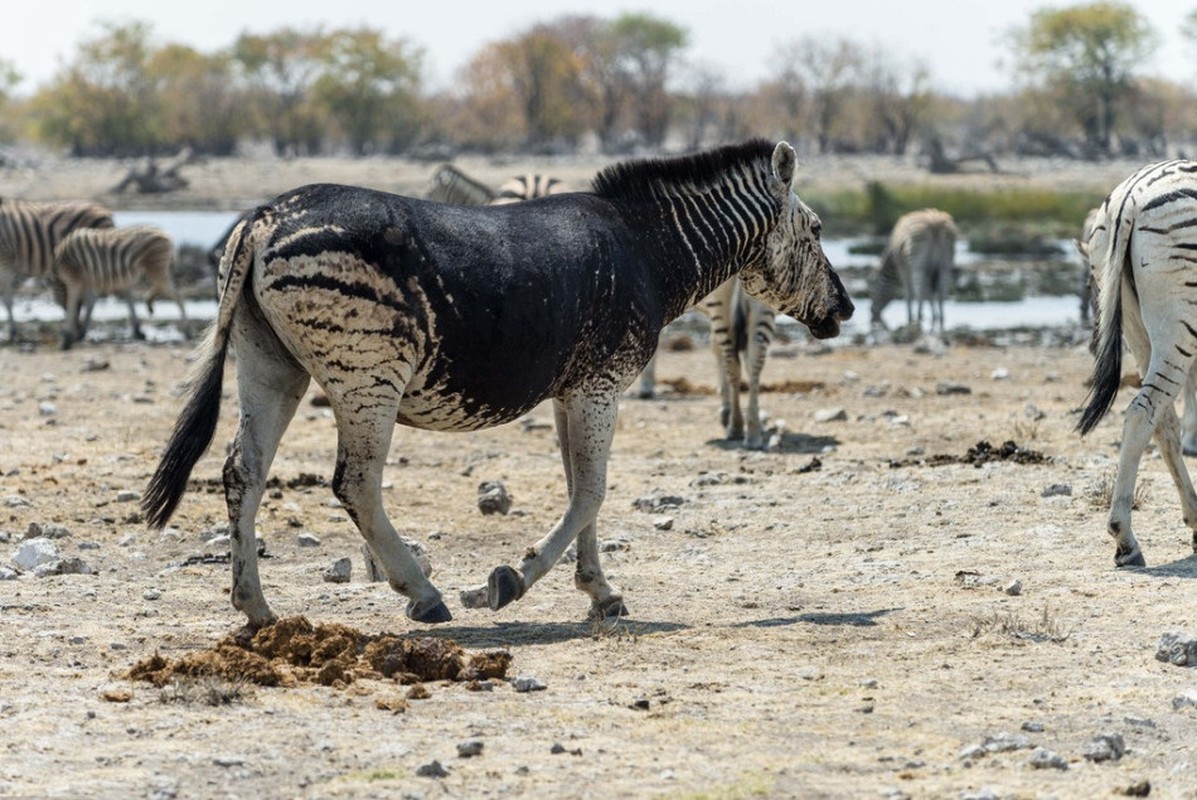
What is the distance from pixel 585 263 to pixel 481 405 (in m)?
0.85

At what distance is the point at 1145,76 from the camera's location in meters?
95.2

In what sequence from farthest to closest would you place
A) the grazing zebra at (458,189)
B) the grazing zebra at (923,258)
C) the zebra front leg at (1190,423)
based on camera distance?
the grazing zebra at (923,258), the grazing zebra at (458,189), the zebra front leg at (1190,423)

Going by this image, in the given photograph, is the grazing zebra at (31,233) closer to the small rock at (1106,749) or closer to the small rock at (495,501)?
the small rock at (495,501)

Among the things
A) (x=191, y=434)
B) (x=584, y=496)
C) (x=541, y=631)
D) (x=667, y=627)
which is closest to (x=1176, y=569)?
(x=667, y=627)

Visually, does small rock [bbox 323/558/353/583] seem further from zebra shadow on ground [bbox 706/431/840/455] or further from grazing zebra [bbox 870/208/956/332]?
grazing zebra [bbox 870/208/956/332]

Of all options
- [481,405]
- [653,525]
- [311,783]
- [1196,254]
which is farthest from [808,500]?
[311,783]

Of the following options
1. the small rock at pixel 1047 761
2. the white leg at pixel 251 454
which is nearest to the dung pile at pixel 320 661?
the white leg at pixel 251 454

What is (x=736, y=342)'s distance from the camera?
46.6ft

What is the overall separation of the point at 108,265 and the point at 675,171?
1582cm

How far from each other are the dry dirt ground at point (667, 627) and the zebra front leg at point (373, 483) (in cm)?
15

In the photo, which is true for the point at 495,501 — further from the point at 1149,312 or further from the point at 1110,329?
the point at 1149,312

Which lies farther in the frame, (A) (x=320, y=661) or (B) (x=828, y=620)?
(B) (x=828, y=620)

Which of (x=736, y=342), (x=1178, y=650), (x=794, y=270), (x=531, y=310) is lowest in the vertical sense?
(x=1178, y=650)

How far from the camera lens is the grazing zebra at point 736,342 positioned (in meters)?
13.8
